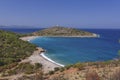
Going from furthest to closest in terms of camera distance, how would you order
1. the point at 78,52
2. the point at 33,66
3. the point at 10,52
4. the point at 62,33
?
the point at 62,33
the point at 78,52
the point at 10,52
the point at 33,66

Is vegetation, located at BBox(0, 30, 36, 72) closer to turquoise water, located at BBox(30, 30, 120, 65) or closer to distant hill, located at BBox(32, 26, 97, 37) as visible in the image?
turquoise water, located at BBox(30, 30, 120, 65)

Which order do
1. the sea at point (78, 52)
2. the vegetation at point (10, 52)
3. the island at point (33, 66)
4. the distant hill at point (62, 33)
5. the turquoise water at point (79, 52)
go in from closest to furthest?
1. the island at point (33, 66)
2. the vegetation at point (10, 52)
3. the sea at point (78, 52)
4. the turquoise water at point (79, 52)
5. the distant hill at point (62, 33)

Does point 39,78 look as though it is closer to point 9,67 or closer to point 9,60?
point 9,67

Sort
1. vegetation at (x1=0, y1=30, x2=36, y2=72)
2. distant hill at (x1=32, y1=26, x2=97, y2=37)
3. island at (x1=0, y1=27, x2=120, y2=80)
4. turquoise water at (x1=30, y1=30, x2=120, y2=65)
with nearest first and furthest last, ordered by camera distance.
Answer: island at (x1=0, y1=27, x2=120, y2=80) → vegetation at (x1=0, y1=30, x2=36, y2=72) → turquoise water at (x1=30, y1=30, x2=120, y2=65) → distant hill at (x1=32, y1=26, x2=97, y2=37)

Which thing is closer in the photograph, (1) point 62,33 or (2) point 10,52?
(2) point 10,52

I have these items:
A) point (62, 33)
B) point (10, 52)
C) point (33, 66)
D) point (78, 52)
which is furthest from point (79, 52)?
point (62, 33)

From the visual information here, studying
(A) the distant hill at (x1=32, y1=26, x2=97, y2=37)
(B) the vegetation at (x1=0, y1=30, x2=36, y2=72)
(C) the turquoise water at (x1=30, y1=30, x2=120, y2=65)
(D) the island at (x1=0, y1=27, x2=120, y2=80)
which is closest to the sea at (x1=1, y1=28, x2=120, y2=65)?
(C) the turquoise water at (x1=30, y1=30, x2=120, y2=65)

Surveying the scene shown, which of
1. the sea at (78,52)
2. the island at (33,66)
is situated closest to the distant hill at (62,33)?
the sea at (78,52)

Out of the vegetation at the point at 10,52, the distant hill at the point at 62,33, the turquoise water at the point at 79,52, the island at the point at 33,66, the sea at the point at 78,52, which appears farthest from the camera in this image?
the distant hill at the point at 62,33

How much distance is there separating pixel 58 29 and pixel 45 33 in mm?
10457

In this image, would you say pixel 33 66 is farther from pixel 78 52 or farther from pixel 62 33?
pixel 62 33

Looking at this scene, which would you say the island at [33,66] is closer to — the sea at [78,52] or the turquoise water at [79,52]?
the sea at [78,52]

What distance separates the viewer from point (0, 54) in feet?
176

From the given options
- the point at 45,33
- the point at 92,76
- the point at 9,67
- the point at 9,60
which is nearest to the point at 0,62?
the point at 9,60
